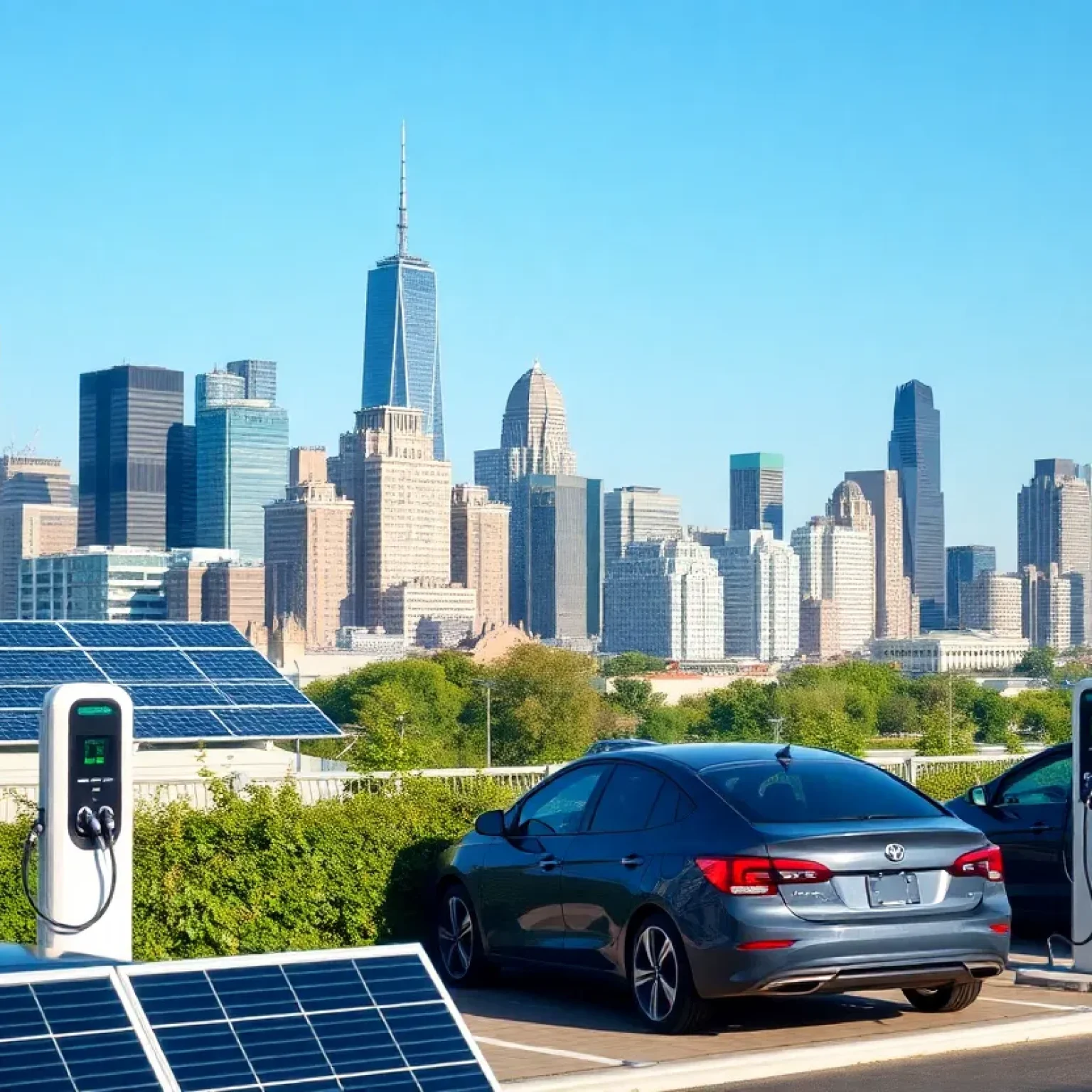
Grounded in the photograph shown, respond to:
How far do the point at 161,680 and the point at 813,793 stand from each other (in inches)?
739

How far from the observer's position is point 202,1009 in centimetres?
541

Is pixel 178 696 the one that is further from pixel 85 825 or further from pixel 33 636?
pixel 85 825

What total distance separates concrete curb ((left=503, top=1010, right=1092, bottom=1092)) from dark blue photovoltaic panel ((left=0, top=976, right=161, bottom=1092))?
9.94 ft

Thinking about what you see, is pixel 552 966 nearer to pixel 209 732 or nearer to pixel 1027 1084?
pixel 1027 1084

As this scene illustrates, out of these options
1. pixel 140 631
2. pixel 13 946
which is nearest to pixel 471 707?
pixel 140 631

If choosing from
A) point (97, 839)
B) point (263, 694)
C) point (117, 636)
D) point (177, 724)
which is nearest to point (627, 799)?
point (97, 839)

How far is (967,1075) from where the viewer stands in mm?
8562

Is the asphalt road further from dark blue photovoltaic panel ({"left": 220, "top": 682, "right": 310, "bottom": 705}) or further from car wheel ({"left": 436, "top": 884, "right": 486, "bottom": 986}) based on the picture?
dark blue photovoltaic panel ({"left": 220, "top": 682, "right": 310, "bottom": 705})

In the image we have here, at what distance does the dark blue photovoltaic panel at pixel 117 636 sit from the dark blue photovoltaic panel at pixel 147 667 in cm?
43

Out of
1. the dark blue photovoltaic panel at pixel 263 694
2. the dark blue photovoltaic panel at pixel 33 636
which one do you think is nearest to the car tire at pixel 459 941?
the dark blue photovoltaic panel at pixel 263 694

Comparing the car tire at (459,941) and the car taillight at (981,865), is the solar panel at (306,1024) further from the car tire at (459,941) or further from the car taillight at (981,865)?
the car tire at (459,941)

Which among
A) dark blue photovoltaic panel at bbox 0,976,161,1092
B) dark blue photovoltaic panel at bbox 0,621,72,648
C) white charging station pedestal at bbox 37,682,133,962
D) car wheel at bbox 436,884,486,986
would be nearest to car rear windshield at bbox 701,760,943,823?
car wheel at bbox 436,884,486,986

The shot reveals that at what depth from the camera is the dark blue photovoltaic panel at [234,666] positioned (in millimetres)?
28859

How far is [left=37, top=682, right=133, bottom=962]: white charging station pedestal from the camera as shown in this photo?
7.32 meters
